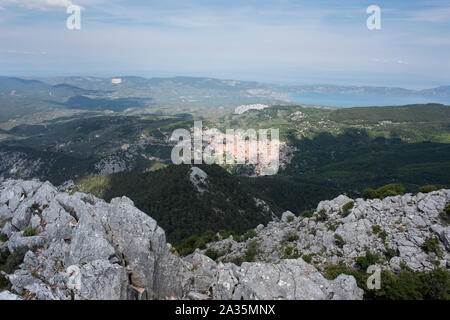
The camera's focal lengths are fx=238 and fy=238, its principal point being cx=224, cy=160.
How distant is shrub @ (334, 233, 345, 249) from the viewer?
29641mm

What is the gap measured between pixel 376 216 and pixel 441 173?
186 metres

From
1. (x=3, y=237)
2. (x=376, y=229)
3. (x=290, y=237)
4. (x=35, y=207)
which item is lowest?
(x=290, y=237)

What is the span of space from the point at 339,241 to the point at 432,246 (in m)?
8.93

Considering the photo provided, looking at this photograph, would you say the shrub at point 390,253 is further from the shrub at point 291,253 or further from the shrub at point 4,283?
the shrub at point 4,283

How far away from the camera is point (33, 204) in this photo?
29078 mm

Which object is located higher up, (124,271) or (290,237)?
(124,271)

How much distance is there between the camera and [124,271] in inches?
685

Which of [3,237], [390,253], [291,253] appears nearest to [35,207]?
[3,237]

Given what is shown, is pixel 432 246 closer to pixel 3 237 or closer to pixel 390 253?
pixel 390 253

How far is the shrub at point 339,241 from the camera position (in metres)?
29.6

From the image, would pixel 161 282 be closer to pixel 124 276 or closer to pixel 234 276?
pixel 124 276

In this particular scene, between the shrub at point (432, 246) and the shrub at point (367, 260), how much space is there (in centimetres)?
447

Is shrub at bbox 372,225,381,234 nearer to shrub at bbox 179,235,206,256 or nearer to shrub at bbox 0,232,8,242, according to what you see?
shrub at bbox 179,235,206,256
